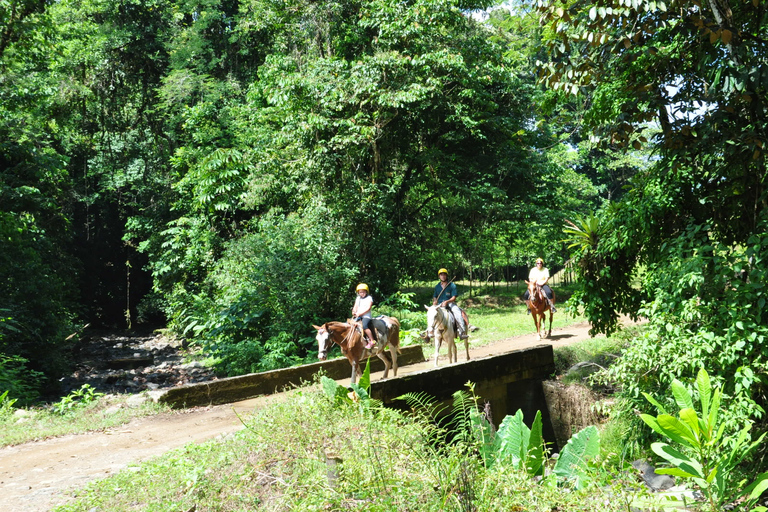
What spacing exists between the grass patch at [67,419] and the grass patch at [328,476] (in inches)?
114

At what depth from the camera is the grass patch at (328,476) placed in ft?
15.4

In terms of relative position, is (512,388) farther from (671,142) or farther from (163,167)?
(163,167)

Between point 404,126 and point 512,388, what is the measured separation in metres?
12.4

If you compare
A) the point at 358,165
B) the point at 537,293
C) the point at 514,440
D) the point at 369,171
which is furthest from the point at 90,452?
the point at 369,171

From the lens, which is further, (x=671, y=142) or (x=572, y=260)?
(x=572, y=260)

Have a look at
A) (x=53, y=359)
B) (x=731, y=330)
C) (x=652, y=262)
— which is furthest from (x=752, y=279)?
(x=53, y=359)

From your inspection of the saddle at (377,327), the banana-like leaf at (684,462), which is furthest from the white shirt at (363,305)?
the banana-like leaf at (684,462)

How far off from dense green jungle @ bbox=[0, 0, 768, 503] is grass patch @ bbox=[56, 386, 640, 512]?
135cm

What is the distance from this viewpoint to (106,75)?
2688 cm

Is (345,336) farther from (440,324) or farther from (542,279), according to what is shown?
(542,279)

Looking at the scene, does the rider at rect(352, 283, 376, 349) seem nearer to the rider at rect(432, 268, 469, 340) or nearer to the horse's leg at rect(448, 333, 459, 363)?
the rider at rect(432, 268, 469, 340)

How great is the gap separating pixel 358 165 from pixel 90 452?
48.5 ft

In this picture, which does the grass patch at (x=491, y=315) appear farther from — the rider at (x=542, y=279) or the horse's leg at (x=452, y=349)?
the horse's leg at (x=452, y=349)

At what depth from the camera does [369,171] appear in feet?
73.8
